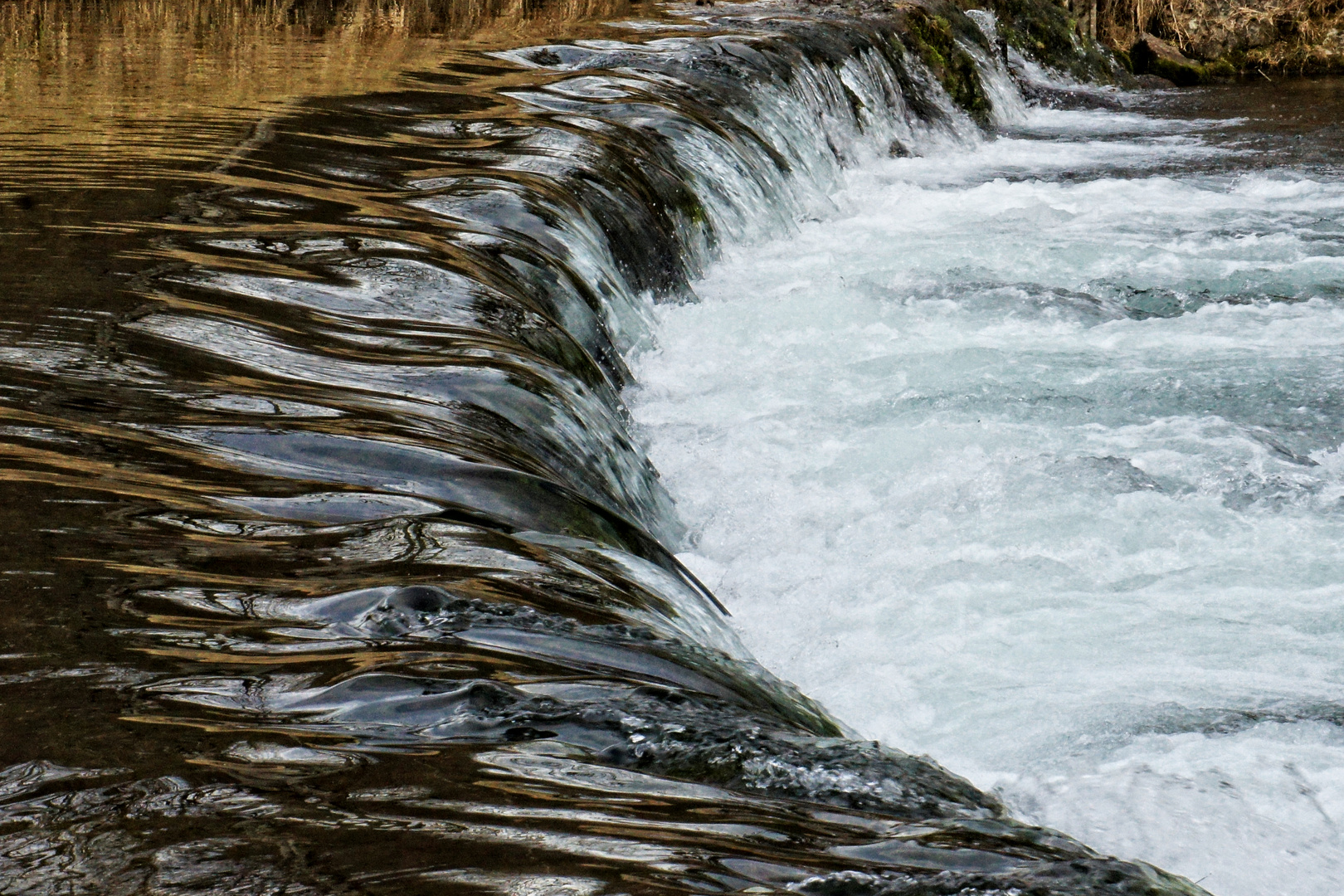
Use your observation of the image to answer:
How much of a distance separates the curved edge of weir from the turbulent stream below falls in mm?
12

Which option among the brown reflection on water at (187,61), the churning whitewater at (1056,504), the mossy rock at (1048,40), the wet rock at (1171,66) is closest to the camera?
the churning whitewater at (1056,504)

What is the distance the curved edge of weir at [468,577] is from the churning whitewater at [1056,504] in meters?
0.47

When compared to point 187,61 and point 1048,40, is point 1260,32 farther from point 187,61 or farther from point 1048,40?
point 187,61

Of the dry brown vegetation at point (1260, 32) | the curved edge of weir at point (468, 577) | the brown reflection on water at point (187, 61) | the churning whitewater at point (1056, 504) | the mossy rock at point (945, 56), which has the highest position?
the dry brown vegetation at point (1260, 32)

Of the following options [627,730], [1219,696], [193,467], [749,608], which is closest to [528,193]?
[749,608]

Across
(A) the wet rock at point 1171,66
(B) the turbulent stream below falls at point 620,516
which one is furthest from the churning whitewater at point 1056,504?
(A) the wet rock at point 1171,66

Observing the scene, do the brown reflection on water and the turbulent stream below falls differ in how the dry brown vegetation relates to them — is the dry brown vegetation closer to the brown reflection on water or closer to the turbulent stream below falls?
the brown reflection on water

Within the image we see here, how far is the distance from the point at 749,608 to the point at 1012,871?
2280 millimetres

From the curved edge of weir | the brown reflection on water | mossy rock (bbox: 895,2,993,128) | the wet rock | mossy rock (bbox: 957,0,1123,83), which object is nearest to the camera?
the curved edge of weir

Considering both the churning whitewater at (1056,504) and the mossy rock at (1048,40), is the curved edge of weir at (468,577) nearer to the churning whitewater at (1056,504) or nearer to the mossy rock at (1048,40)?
the churning whitewater at (1056,504)

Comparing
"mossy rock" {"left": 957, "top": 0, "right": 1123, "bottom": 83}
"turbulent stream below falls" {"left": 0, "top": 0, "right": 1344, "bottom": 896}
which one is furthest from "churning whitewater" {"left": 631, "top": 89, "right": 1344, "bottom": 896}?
"mossy rock" {"left": 957, "top": 0, "right": 1123, "bottom": 83}

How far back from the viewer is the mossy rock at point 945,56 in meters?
13.7

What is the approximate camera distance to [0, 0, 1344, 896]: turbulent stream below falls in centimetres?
181

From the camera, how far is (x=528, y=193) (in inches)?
239
